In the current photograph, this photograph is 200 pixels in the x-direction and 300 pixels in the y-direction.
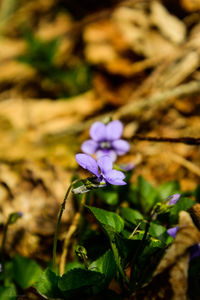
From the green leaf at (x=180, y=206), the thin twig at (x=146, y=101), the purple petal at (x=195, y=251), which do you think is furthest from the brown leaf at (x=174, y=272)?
the thin twig at (x=146, y=101)

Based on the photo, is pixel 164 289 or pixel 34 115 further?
pixel 34 115

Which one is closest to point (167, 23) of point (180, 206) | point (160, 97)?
point (160, 97)

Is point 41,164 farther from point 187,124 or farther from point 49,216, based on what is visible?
point 187,124

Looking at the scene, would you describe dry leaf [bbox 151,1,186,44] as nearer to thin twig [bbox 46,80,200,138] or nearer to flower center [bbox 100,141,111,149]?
thin twig [bbox 46,80,200,138]

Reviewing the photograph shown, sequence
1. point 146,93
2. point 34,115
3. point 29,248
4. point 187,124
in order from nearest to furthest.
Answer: point 29,248 → point 187,124 → point 146,93 → point 34,115

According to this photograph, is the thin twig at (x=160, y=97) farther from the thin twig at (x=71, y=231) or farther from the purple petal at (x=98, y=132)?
the thin twig at (x=71, y=231)

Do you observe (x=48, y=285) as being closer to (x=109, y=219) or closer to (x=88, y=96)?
(x=109, y=219)

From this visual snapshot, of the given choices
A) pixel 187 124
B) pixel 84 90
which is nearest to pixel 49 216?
pixel 187 124

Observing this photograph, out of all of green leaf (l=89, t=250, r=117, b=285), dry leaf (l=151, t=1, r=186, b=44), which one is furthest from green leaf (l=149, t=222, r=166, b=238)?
dry leaf (l=151, t=1, r=186, b=44)
